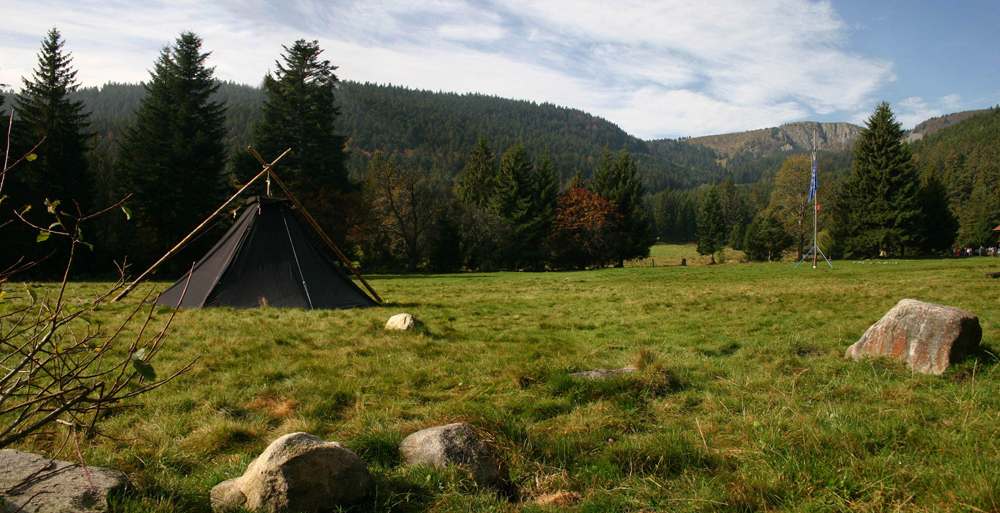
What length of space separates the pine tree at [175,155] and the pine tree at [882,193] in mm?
48054

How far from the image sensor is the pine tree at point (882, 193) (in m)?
38.0

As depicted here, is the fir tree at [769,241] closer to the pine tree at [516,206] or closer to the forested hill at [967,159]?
the forested hill at [967,159]

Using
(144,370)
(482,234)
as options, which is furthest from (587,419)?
(482,234)

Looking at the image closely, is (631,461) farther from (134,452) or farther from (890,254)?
(890,254)

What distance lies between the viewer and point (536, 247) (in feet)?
141

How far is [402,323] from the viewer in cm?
790

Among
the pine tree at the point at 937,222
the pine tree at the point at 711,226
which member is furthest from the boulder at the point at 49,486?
the pine tree at the point at 711,226

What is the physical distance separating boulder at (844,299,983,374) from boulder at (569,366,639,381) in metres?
2.74

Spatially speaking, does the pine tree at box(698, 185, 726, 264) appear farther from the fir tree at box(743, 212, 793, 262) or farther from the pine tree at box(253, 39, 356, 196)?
the pine tree at box(253, 39, 356, 196)

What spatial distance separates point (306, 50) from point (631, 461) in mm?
36365

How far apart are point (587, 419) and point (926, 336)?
13.1ft

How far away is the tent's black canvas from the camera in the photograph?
10141mm

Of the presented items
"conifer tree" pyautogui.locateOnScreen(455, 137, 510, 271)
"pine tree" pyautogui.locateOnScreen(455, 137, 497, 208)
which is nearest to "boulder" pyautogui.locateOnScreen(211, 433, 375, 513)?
"conifer tree" pyautogui.locateOnScreen(455, 137, 510, 271)

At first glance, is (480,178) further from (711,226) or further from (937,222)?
(937,222)
